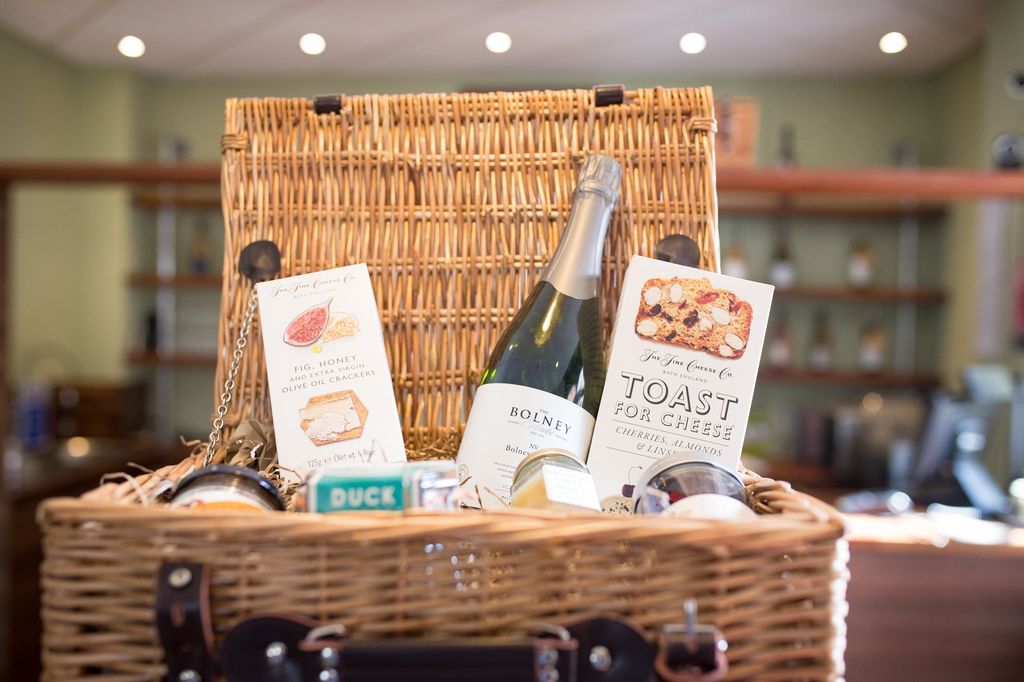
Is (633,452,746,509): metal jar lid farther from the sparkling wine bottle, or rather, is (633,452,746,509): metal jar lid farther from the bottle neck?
the bottle neck

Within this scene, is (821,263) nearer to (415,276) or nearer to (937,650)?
(937,650)

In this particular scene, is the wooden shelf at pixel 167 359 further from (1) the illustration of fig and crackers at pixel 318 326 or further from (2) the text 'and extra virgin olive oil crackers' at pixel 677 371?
(2) the text 'and extra virgin olive oil crackers' at pixel 677 371

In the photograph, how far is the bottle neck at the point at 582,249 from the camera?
79 centimetres

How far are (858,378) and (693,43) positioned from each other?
1853mm

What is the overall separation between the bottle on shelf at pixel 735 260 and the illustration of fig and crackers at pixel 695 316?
347 centimetres

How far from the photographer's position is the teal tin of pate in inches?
19.0

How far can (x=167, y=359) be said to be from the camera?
420 centimetres

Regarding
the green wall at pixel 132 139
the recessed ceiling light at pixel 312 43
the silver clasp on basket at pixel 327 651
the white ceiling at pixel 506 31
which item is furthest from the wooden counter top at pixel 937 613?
the recessed ceiling light at pixel 312 43

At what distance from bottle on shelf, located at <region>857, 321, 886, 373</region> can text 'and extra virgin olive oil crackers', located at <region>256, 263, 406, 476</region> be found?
384cm

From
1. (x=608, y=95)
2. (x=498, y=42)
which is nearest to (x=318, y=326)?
(x=608, y=95)

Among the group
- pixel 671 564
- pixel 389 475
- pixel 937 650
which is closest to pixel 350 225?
pixel 389 475

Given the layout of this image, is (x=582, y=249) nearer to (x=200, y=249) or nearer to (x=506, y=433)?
(x=506, y=433)

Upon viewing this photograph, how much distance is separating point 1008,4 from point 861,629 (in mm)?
2647

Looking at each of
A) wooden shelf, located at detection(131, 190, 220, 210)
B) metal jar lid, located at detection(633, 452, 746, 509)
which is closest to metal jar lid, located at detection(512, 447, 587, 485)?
metal jar lid, located at detection(633, 452, 746, 509)
